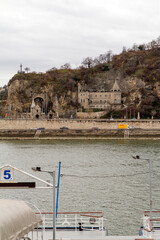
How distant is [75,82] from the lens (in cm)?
13825

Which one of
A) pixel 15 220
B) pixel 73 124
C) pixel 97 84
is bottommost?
pixel 15 220

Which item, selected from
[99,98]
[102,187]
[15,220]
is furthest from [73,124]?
[15,220]

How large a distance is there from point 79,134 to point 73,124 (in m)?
7.47

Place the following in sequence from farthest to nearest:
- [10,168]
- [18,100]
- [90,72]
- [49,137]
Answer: [90,72] → [18,100] → [49,137] → [10,168]

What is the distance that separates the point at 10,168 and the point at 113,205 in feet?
49.5

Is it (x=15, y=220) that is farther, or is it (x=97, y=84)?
(x=97, y=84)

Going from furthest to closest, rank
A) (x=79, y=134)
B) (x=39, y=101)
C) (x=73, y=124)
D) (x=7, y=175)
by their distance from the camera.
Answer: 1. (x=39, y=101)
2. (x=73, y=124)
3. (x=79, y=134)
4. (x=7, y=175)

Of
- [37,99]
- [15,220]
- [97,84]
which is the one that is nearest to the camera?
[15,220]

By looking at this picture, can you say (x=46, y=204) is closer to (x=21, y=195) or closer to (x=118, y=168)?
(x=21, y=195)

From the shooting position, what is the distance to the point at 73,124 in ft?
328

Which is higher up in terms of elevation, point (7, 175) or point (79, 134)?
point (7, 175)

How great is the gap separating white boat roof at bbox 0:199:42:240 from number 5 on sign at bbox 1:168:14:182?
1949 mm

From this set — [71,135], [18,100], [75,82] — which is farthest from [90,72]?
[71,135]

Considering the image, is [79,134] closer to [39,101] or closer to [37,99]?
[39,101]
